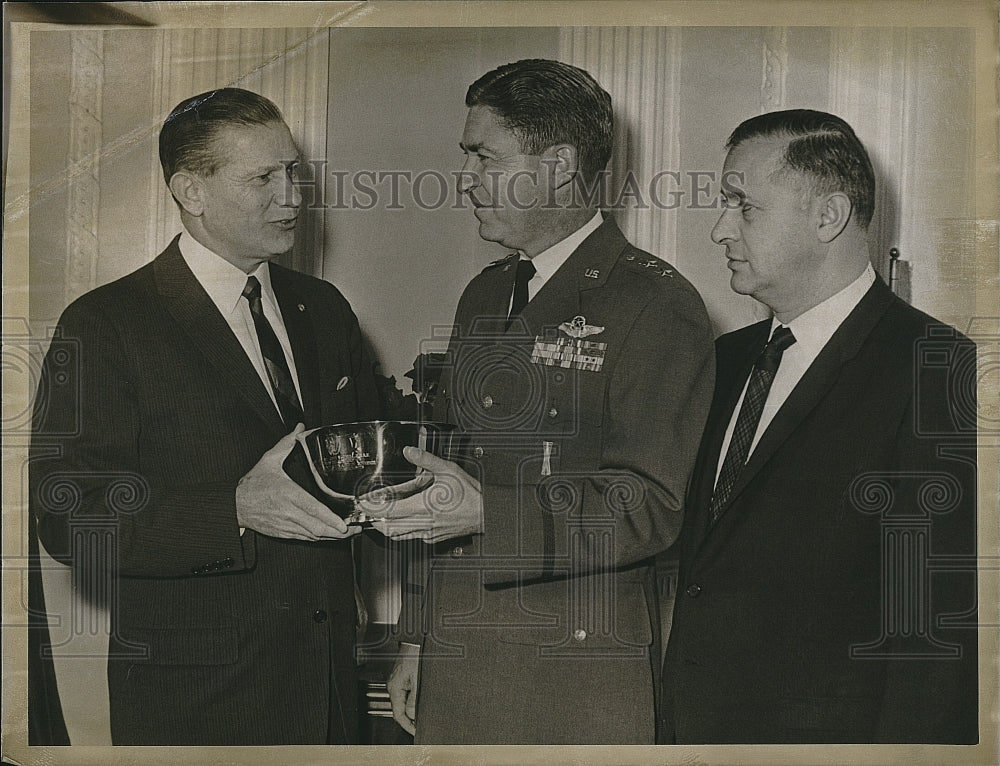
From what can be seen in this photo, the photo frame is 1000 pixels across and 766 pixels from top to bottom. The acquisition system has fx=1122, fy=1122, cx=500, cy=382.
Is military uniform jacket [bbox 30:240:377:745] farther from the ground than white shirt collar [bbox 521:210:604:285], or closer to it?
closer to it

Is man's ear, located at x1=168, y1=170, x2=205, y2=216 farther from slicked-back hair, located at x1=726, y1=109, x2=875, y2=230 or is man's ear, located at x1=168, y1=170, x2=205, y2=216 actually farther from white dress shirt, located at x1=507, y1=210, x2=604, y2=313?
slicked-back hair, located at x1=726, y1=109, x2=875, y2=230

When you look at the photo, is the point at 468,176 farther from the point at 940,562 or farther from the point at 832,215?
the point at 940,562

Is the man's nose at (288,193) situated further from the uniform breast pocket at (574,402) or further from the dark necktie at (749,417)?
the dark necktie at (749,417)

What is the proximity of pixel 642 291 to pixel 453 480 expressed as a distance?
2.16 feet

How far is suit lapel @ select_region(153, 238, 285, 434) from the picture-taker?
9.03 ft

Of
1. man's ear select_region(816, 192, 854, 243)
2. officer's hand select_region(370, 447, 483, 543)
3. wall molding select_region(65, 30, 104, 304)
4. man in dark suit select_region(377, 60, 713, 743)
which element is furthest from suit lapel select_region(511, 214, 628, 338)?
wall molding select_region(65, 30, 104, 304)

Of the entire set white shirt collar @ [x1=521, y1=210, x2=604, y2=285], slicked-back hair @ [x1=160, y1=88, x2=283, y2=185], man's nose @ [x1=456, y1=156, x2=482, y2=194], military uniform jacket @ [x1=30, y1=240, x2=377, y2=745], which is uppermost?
slicked-back hair @ [x1=160, y1=88, x2=283, y2=185]

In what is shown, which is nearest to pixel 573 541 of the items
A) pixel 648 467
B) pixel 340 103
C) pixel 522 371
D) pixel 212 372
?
pixel 648 467

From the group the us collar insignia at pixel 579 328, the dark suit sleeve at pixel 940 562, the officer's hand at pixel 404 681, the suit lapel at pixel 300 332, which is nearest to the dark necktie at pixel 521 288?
the us collar insignia at pixel 579 328

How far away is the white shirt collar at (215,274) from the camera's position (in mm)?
2789

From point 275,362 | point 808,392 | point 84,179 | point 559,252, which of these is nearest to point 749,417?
point 808,392

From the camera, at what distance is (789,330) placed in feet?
9.08

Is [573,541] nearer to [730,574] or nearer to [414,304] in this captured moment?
[730,574]

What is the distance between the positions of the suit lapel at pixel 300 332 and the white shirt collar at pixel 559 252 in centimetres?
58
